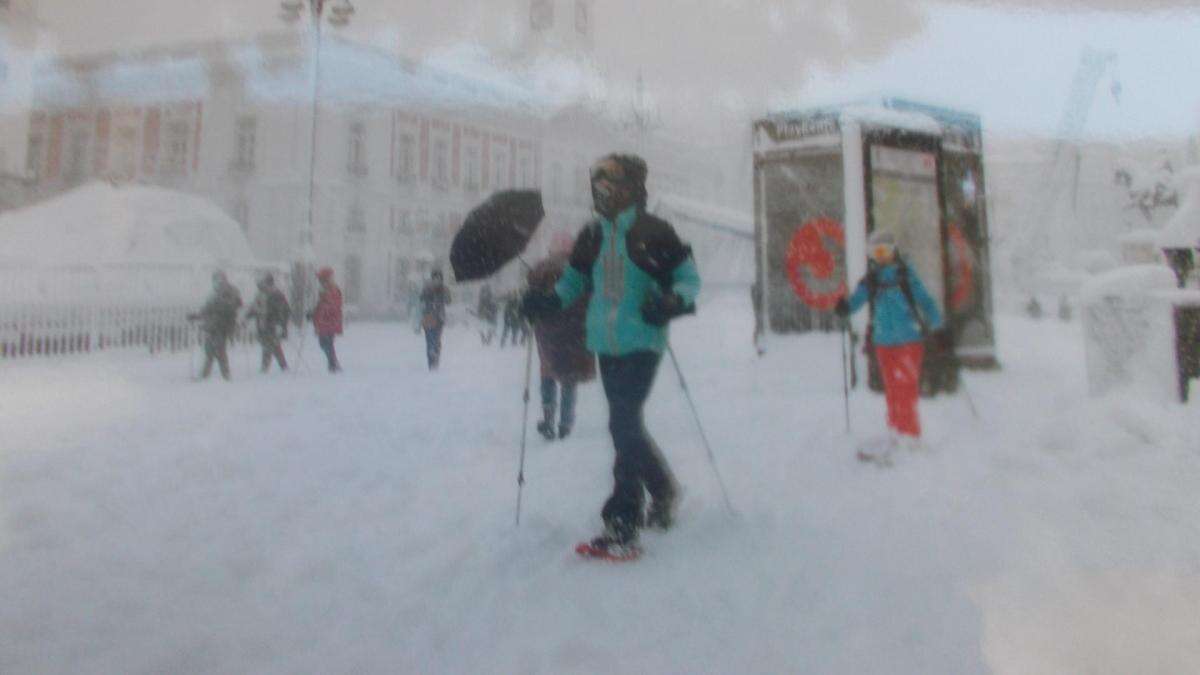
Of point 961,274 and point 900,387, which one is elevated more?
point 961,274

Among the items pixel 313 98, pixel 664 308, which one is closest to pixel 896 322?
pixel 664 308

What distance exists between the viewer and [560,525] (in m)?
1.22

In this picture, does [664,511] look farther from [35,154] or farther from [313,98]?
[35,154]

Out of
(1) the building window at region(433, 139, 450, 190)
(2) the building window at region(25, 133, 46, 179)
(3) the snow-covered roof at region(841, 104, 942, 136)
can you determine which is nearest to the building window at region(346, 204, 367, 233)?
(1) the building window at region(433, 139, 450, 190)

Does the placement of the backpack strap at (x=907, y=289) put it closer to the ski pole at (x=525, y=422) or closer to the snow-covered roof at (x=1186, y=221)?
the snow-covered roof at (x=1186, y=221)

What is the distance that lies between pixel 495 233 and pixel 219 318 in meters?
0.54

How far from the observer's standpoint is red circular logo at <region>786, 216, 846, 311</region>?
151 cm

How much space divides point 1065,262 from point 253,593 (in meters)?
1.77

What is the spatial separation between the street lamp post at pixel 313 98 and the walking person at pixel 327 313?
3cm

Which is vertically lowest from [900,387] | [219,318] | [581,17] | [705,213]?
[900,387]

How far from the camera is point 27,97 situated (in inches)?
49.4

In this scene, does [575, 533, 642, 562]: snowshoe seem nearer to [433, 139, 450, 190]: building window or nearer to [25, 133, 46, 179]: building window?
[433, 139, 450, 190]: building window

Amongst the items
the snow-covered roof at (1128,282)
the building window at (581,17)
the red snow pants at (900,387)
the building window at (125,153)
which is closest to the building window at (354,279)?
the building window at (125,153)

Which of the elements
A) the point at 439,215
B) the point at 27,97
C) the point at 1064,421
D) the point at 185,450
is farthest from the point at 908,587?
the point at 27,97
